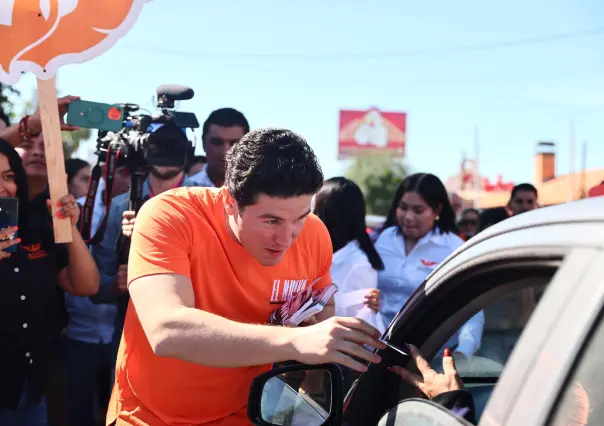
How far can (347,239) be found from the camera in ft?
12.5

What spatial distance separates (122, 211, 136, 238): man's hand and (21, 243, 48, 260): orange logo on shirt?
392 mm

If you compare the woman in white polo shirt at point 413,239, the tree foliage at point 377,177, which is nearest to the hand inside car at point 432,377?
the woman in white polo shirt at point 413,239

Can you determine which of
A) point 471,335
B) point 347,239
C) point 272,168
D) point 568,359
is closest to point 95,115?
point 347,239

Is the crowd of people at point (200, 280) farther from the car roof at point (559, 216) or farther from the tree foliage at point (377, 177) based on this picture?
the tree foliage at point (377, 177)

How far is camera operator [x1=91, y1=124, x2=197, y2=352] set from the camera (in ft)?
10.7

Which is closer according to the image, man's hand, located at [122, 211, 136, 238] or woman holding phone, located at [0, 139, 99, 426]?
woman holding phone, located at [0, 139, 99, 426]

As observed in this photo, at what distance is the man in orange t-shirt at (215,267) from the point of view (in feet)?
5.63

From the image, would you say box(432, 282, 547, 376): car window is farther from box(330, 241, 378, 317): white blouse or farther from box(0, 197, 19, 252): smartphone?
box(0, 197, 19, 252): smartphone

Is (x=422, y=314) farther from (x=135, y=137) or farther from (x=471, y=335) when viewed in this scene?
(x=135, y=137)

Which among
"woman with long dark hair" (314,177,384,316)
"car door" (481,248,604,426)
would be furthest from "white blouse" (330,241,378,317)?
"car door" (481,248,604,426)

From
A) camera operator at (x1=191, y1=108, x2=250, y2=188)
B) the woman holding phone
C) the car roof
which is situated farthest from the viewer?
camera operator at (x1=191, y1=108, x2=250, y2=188)

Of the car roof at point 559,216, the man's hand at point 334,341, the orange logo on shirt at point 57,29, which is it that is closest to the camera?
the car roof at point 559,216

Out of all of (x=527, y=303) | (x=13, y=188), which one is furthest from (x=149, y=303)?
(x=13, y=188)

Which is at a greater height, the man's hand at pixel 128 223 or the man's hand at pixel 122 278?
the man's hand at pixel 128 223
